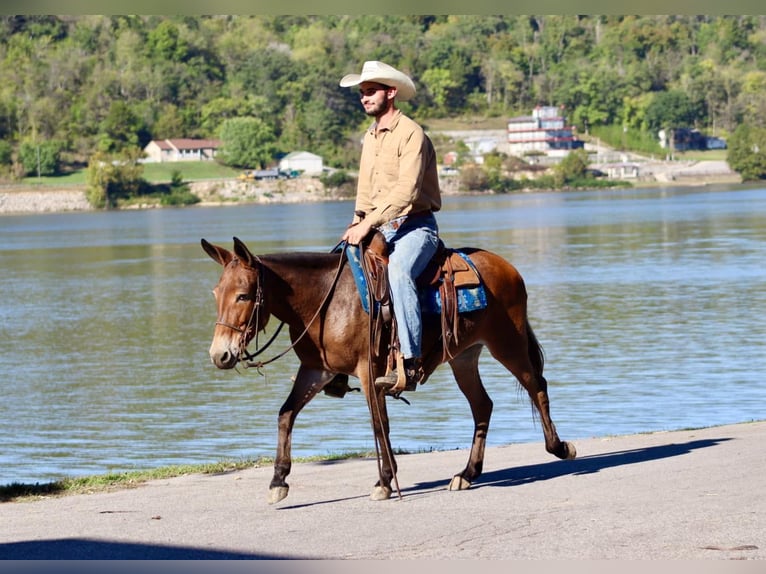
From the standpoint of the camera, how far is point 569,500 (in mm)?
9836

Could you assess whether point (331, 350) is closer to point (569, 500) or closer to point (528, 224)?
point (569, 500)

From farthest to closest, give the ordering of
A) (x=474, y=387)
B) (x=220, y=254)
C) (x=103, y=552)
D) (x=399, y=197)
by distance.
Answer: (x=474, y=387), (x=399, y=197), (x=220, y=254), (x=103, y=552)

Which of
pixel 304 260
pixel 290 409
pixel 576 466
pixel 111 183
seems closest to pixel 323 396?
pixel 576 466

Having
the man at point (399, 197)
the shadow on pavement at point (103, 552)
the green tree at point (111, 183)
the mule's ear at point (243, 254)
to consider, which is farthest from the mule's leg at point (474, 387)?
the green tree at point (111, 183)

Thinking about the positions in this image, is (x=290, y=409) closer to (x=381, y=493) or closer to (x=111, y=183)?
(x=381, y=493)

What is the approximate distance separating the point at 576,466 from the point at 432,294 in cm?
210

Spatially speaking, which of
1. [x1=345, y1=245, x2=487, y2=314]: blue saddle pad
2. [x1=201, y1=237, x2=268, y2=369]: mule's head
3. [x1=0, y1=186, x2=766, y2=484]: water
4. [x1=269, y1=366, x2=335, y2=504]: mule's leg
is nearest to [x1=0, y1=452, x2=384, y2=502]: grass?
[x1=269, y1=366, x2=335, y2=504]: mule's leg

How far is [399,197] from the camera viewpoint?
10297 mm

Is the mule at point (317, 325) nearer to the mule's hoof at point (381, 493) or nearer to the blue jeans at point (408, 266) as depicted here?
the mule's hoof at point (381, 493)

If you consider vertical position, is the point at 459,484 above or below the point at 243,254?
below

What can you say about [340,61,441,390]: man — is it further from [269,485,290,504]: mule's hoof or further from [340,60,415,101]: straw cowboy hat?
[269,485,290,504]: mule's hoof

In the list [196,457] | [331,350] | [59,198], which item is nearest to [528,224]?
[196,457]

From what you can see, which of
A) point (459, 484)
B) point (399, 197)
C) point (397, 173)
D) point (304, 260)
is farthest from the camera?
point (459, 484)

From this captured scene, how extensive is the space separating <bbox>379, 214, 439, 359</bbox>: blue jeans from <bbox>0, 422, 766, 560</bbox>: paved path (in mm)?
1185
